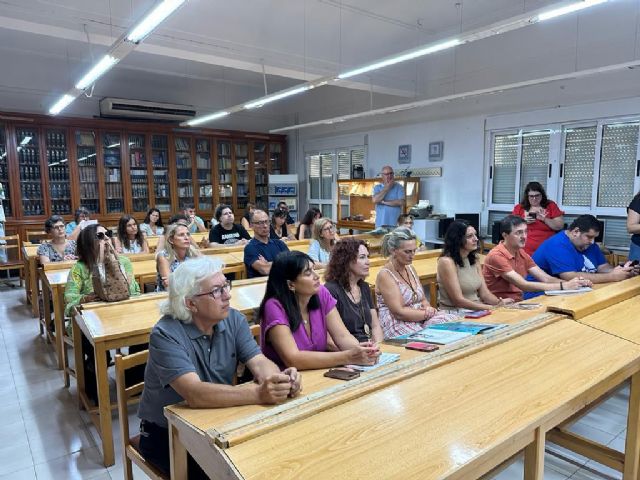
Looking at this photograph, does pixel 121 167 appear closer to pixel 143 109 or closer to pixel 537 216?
pixel 143 109

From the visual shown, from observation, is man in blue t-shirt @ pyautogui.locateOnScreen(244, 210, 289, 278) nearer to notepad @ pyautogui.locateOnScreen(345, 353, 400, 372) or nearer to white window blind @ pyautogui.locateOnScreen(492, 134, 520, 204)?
notepad @ pyautogui.locateOnScreen(345, 353, 400, 372)

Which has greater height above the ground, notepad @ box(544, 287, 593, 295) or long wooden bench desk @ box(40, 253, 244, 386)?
notepad @ box(544, 287, 593, 295)

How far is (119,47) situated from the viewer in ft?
13.5

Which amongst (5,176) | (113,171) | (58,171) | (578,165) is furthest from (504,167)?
(5,176)

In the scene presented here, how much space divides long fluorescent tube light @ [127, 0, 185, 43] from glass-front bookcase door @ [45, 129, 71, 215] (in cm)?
492

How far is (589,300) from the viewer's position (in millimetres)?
2416

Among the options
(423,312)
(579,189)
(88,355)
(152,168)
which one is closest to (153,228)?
(152,168)

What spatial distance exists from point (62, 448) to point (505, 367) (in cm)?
238

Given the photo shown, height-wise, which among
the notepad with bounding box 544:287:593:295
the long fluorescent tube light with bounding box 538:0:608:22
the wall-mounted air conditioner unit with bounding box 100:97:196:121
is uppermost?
the wall-mounted air conditioner unit with bounding box 100:97:196:121

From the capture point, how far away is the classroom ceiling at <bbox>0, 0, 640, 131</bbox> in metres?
5.07

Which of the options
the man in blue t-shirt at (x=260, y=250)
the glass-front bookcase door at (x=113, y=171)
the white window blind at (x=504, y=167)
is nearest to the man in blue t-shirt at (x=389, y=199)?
the white window blind at (x=504, y=167)

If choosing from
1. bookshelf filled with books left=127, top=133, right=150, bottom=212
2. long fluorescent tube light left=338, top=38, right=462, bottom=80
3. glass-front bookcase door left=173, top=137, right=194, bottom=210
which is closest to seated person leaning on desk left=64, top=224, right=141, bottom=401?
long fluorescent tube light left=338, top=38, right=462, bottom=80

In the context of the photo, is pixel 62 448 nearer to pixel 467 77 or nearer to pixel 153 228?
pixel 153 228

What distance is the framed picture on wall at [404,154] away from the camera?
7996 millimetres
